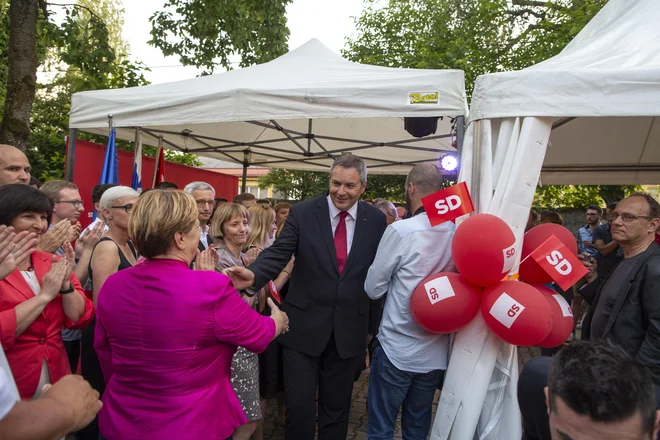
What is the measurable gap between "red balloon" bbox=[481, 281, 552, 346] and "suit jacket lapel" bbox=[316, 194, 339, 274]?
0.95 metres

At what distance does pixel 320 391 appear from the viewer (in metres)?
3.14

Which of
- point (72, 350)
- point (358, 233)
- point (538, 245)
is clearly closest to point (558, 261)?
point (538, 245)

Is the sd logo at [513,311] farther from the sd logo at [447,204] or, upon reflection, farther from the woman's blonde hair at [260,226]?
the woman's blonde hair at [260,226]

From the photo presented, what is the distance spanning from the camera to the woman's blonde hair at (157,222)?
1.94 m

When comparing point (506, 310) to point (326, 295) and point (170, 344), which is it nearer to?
point (326, 295)

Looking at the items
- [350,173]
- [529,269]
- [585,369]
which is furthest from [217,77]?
[585,369]

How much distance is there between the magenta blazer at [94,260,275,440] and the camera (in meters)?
1.88

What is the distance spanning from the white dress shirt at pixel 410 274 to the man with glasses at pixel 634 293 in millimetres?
890

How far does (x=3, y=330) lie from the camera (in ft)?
6.35

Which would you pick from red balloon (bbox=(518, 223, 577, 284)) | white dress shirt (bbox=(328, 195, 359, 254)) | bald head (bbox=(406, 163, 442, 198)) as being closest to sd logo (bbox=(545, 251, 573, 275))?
red balloon (bbox=(518, 223, 577, 284))

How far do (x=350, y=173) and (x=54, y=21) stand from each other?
7.11 m

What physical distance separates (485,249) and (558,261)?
1.57ft

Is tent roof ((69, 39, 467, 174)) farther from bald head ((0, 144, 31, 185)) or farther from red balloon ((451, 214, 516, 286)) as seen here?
bald head ((0, 144, 31, 185))

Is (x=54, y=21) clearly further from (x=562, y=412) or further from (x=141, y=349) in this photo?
(x=562, y=412)
